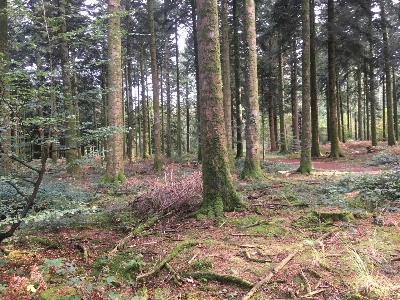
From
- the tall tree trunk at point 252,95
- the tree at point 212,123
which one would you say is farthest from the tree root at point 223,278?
the tall tree trunk at point 252,95

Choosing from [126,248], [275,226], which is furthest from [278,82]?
[126,248]

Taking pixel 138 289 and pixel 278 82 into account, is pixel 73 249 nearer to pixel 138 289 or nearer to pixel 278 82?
pixel 138 289

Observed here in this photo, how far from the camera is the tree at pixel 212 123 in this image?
19.6 feet

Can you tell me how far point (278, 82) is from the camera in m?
26.2

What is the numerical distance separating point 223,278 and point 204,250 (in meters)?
0.84

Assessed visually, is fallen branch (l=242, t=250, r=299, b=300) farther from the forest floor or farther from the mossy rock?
the mossy rock

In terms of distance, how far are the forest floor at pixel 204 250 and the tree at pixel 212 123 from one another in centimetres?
44

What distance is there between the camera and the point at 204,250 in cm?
433

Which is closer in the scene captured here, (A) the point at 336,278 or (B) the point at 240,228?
(A) the point at 336,278

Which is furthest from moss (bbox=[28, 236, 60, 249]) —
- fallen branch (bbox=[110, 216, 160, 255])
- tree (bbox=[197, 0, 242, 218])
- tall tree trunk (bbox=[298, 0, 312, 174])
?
tall tree trunk (bbox=[298, 0, 312, 174])

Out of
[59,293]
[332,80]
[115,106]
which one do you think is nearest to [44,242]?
[59,293]

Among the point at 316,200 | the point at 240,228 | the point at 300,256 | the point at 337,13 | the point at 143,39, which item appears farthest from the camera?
the point at 143,39

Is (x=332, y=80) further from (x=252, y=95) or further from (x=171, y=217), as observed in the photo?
(x=171, y=217)

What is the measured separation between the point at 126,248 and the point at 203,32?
4493mm
